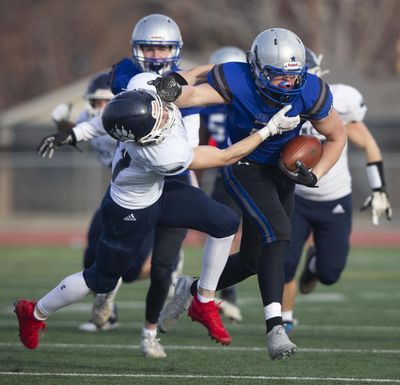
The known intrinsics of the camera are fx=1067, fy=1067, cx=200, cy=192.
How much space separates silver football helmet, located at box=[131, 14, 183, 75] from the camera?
6324 mm

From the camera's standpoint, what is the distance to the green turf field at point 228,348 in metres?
5.25

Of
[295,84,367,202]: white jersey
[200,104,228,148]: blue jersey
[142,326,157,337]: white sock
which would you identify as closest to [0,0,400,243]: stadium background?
[200,104,228,148]: blue jersey

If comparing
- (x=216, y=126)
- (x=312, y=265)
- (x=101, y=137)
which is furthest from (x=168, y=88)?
(x=216, y=126)

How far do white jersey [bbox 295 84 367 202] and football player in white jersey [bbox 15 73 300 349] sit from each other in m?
1.27

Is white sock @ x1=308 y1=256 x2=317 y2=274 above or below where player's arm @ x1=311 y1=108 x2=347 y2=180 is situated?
below

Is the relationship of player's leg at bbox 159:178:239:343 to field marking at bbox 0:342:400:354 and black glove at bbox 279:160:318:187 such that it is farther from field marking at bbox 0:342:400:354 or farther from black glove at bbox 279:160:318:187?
field marking at bbox 0:342:400:354

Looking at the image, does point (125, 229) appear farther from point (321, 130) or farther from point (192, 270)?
point (192, 270)

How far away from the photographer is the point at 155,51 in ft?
20.8

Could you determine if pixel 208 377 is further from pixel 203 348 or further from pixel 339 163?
pixel 339 163

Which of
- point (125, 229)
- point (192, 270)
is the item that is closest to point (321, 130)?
point (125, 229)

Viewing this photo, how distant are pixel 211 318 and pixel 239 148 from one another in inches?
36.2

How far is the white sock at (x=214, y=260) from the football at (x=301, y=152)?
0.52 meters

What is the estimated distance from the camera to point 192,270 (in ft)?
36.2

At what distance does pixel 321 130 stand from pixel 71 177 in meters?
15.5
